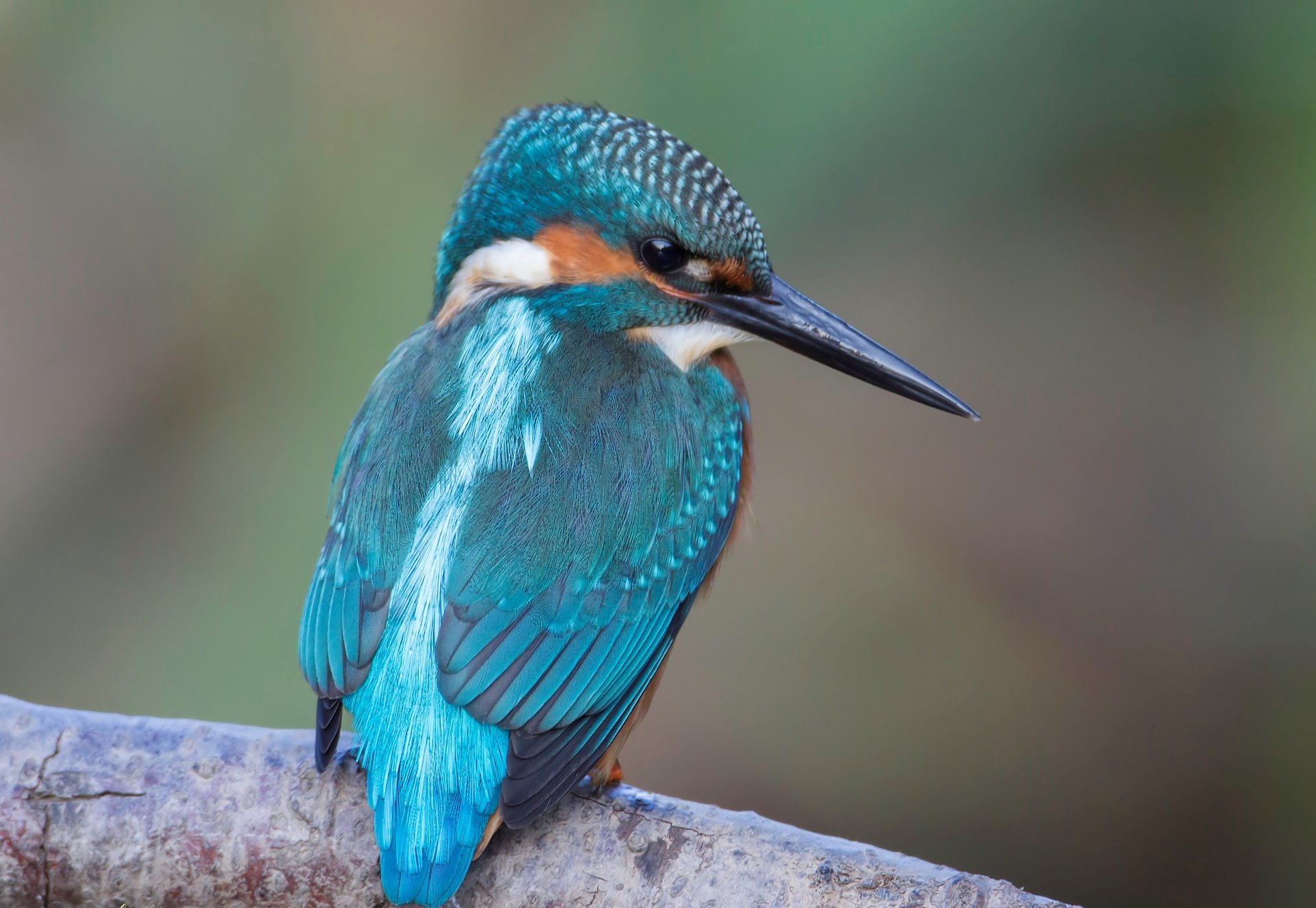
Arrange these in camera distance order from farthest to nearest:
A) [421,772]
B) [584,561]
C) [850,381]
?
[850,381] → [584,561] → [421,772]

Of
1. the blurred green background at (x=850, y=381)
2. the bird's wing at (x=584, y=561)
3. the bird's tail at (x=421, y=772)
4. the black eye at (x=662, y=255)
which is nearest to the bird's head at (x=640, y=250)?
the black eye at (x=662, y=255)

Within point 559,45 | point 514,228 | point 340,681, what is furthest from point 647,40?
point 340,681

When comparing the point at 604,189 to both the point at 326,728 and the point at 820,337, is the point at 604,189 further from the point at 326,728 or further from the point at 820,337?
the point at 326,728

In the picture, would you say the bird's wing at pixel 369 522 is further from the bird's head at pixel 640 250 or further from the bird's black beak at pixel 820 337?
the bird's black beak at pixel 820 337

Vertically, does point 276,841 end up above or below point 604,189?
below

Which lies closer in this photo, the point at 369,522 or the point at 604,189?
the point at 369,522

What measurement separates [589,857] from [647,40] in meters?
2.23

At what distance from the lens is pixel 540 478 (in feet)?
5.45

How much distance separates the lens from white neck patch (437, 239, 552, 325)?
1.92m

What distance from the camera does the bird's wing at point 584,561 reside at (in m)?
1.52

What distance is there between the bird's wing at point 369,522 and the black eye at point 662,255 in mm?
310

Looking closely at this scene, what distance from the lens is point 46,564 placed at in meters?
3.16

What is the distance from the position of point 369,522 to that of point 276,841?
0.39 metres

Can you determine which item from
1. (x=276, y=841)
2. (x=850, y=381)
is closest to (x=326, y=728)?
(x=276, y=841)
